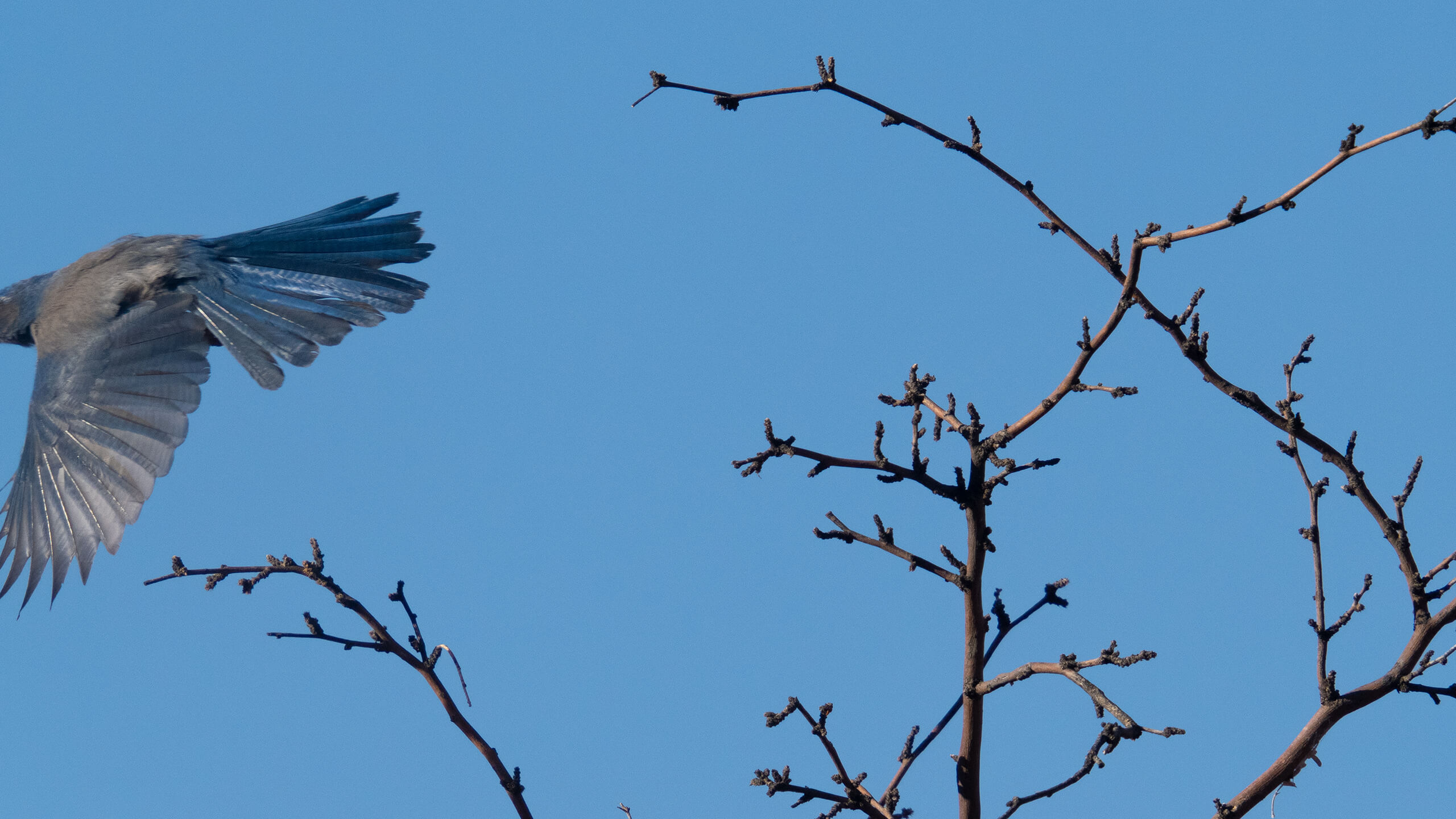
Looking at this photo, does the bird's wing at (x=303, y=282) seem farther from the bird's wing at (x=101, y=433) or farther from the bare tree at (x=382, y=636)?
the bare tree at (x=382, y=636)

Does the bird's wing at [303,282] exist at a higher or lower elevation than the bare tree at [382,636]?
higher

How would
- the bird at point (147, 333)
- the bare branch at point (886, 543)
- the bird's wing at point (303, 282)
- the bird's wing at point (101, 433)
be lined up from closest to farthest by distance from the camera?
the bare branch at point (886, 543) < the bird's wing at point (101, 433) < the bird at point (147, 333) < the bird's wing at point (303, 282)

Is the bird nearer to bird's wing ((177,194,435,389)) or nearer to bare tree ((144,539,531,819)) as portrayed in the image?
bird's wing ((177,194,435,389))

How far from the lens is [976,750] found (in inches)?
119

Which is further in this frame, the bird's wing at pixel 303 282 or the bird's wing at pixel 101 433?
the bird's wing at pixel 303 282

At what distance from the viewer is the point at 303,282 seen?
281 inches

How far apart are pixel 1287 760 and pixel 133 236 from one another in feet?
23.4

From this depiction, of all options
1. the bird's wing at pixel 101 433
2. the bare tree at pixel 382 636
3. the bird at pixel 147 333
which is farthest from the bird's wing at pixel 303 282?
the bare tree at pixel 382 636

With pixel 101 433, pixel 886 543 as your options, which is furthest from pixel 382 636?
pixel 101 433

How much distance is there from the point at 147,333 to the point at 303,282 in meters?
0.84

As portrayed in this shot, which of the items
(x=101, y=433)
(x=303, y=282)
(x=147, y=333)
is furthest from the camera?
(x=303, y=282)

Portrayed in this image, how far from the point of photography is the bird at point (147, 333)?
600 cm

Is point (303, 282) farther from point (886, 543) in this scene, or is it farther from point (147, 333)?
point (886, 543)

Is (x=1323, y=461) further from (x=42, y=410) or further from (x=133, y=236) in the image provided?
(x=133, y=236)
